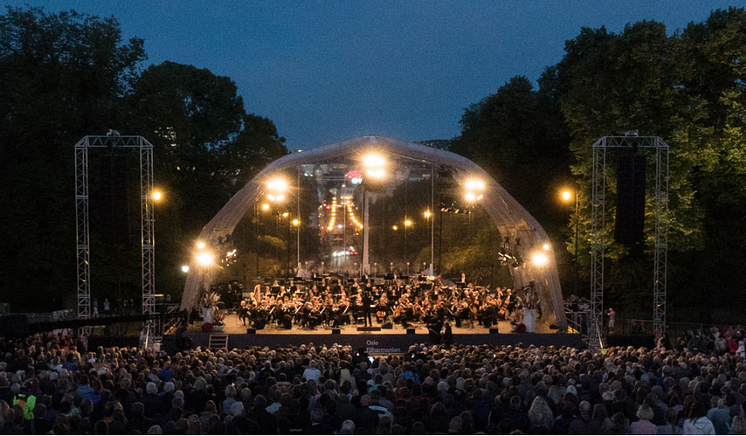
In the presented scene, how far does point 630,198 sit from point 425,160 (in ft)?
22.3

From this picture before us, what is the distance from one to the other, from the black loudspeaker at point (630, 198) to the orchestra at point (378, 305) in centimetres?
360

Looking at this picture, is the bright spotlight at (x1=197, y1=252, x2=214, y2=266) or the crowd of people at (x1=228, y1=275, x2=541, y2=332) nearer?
the crowd of people at (x1=228, y1=275, x2=541, y2=332)

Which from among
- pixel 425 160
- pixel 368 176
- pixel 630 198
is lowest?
pixel 630 198

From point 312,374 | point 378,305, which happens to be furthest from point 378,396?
point 378,305

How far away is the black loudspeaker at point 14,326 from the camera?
12.5 metres

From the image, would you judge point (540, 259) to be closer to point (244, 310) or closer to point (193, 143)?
point (244, 310)

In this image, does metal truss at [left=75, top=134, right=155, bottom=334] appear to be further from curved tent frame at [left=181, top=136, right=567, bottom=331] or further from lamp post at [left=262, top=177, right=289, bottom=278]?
lamp post at [left=262, top=177, right=289, bottom=278]

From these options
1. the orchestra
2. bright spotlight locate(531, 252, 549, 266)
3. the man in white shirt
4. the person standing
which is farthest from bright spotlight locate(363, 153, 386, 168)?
the man in white shirt

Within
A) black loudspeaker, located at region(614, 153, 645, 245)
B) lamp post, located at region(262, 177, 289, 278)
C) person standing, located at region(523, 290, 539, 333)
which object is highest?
lamp post, located at region(262, 177, 289, 278)

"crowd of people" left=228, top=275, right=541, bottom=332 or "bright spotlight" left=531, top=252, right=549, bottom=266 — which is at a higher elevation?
"bright spotlight" left=531, top=252, right=549, bottom=266

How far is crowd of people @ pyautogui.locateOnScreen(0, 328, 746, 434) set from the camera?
6621mm

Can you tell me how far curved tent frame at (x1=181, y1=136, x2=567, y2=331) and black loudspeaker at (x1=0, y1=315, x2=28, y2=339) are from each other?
7.41m

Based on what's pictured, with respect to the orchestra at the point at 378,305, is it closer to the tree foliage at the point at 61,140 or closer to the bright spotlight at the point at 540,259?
the bright spotlight at the point at 540,259

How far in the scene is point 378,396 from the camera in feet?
24.8
